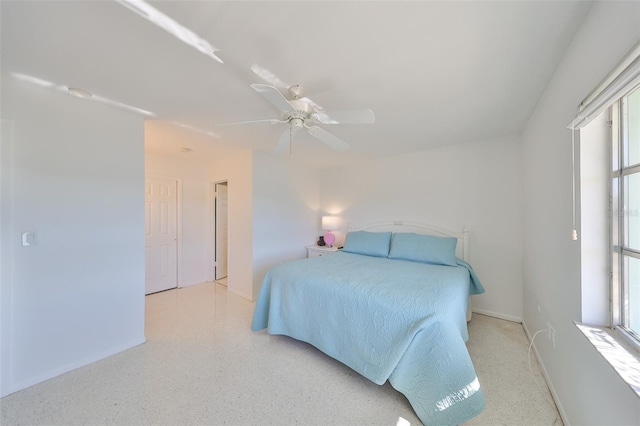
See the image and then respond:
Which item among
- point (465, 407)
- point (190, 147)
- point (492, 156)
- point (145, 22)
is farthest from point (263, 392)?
point (492, 156)

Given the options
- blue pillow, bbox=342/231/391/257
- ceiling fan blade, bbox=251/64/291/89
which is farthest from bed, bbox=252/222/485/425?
ceiling fan blade, bbox=251/64/291/89

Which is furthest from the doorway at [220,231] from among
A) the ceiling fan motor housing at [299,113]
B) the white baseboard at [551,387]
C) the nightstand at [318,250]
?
the white baseboard at [551,387]

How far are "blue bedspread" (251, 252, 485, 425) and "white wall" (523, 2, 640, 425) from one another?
50 cm

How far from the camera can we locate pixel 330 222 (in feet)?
13.8

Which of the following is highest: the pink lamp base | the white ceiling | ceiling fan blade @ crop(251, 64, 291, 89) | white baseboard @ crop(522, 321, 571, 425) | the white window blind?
the white ceiling

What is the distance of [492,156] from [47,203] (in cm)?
448

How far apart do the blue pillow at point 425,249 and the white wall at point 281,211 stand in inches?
67.4

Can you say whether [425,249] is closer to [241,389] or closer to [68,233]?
[241,389]

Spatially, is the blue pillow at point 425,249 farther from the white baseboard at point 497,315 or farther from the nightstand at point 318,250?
the nightstand at point 318,250

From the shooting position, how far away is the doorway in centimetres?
440

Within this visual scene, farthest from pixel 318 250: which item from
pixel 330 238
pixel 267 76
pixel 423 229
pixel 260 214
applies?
pixel 267 76

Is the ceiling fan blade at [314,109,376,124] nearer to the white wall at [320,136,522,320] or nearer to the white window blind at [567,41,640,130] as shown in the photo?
the white window blind at [567,41,640,130]

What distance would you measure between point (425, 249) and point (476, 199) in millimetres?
977

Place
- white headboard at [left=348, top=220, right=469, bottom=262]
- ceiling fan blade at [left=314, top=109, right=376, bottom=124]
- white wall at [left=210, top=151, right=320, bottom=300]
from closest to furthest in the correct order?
1. ceiling fan blade at [left=314, top=109, right=376, bottom=124]
2. white headboard at [left=348, top=220, right=469, bottom=262]
3. white wall at [left=210, top=151, right=320, bottom=300]
